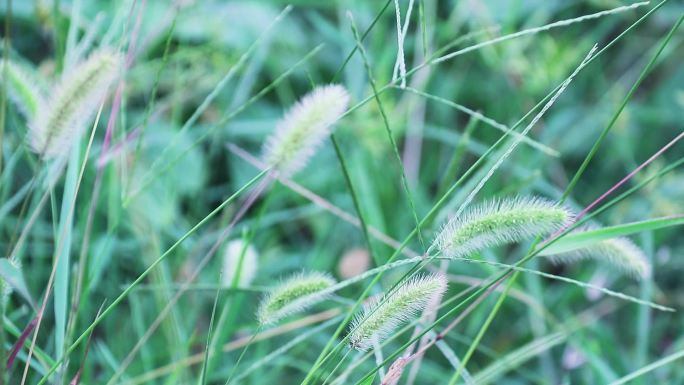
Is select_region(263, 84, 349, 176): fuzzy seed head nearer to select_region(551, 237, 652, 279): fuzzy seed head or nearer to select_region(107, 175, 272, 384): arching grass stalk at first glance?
select_region(107, 175, 272, 384): arching grass stalk

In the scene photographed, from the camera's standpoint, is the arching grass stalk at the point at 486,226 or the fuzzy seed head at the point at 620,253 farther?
the fuzzy seed head at the point at 620,253

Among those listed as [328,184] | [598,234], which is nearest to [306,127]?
[598,234]

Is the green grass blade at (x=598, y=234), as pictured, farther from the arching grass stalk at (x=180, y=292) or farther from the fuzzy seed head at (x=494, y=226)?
the arching grass stalk at (x=180, y=292)

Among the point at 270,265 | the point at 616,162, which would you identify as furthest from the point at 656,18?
the point at 270,265

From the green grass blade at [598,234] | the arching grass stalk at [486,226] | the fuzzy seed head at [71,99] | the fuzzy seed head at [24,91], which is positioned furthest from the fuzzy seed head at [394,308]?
the fuzzy seed head at [24,91]

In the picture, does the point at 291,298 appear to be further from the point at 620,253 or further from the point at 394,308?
the point at 620,253

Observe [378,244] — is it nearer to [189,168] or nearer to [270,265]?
[270,265]

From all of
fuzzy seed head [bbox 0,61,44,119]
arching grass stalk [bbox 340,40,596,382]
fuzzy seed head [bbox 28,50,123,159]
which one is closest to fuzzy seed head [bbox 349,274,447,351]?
arching grass stalk [bbox 340,40,596,382]
